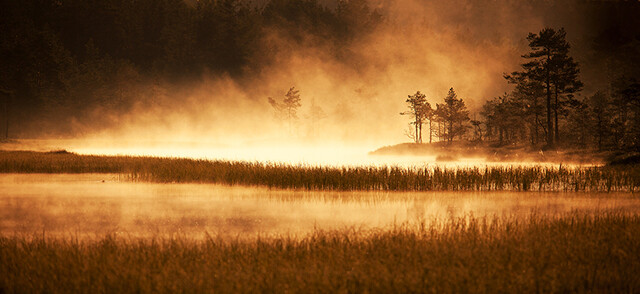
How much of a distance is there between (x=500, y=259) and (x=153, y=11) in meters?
148

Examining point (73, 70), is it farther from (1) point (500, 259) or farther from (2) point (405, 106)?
(1) point (500, 259)

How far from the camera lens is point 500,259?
39.4 feet

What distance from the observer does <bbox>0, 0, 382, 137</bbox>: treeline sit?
111 m

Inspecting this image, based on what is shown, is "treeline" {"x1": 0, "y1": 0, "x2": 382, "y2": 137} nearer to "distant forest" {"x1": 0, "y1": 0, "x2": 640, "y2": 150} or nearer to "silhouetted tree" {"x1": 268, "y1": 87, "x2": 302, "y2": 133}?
"distant forest" {"x1": 0, "y1": 0, "x2": 640, "y2": 150}

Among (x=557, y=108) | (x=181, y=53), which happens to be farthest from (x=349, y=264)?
(x=181, y=53)

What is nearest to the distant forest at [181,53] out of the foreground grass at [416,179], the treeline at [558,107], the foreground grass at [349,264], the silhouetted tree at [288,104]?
the treeline at [558,107]

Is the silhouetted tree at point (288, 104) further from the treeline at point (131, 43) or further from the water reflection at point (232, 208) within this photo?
the water reflection at point (232, 208)

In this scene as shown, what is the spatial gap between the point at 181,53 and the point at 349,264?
142 meters

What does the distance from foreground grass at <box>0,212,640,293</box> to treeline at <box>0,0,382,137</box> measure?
3569 inches

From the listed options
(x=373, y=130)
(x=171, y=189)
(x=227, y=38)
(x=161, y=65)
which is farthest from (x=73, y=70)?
(x=171, y=189)

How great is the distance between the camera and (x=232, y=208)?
22094mm

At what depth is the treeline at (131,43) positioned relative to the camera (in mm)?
110812

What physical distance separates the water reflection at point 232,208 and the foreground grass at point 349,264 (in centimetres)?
246

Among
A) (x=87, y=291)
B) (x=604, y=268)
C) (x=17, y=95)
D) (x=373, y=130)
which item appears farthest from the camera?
(x=373, y=130)
